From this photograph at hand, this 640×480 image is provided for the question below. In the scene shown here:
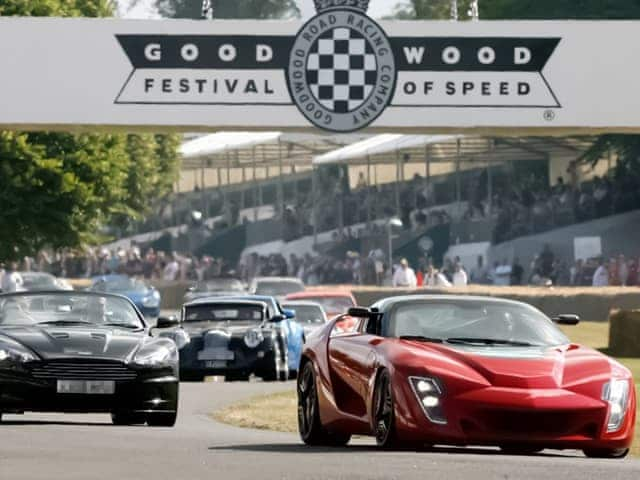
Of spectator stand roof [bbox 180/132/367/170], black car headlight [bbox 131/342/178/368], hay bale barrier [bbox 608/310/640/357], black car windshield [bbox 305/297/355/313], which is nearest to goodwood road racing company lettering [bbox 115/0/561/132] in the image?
hay bale barrier [bbox 608/310/640/357]

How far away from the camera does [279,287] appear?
44.7 meters

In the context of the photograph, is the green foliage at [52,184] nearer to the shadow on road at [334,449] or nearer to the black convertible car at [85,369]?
the black convertible car at [85,369]

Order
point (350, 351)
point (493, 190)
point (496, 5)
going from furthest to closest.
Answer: point (496, 5)
point (493, 190)
point (350, 351)

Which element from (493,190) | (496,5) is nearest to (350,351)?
(493,190)

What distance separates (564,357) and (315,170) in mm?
49993

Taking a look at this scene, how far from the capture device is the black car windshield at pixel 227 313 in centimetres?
2816

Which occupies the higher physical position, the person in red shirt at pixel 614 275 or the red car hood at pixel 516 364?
the person in red shirt at pixel 614 275

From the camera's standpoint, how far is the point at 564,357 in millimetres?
13461

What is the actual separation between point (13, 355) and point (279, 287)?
2846 centimetres

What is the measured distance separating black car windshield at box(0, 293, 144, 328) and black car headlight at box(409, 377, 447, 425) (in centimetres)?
514

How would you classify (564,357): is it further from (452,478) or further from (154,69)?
(154,69)

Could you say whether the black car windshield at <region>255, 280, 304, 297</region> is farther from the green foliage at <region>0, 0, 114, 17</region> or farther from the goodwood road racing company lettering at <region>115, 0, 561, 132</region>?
the goodwood road racing company lettering at <region>115, 0, 561, 132</region>

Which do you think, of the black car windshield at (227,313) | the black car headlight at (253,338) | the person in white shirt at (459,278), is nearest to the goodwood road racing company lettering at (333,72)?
the black car windshield at (227,313)

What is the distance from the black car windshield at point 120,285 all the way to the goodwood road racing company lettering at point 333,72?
2441cm
